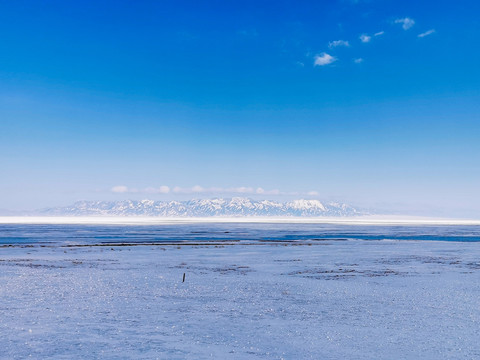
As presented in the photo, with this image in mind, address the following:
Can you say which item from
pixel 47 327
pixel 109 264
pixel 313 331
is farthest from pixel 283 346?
pixel 109 264

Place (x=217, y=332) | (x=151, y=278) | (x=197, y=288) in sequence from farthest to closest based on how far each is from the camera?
1. (x=151, y=278)
2. (x=197, y=288)
3. (x=217, y=332)

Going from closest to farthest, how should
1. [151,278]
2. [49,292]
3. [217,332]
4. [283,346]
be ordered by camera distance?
1. [283,346]
2. [217,332]
3. [49,292]
4. [151,278]

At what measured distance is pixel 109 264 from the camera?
2019 cm

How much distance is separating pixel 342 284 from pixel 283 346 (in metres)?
7.18

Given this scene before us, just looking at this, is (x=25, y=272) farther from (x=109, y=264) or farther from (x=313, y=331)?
(x=313, y=331)

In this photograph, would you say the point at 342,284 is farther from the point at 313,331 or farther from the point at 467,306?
the point at 313,331

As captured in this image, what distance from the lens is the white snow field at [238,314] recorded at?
743cm

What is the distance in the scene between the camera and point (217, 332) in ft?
27.9

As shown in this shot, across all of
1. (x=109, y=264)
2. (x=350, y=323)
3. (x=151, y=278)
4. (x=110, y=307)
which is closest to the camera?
(x=350, y=323)

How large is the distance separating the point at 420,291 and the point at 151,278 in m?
8.94

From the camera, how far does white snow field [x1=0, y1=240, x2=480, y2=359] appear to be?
24.4ft

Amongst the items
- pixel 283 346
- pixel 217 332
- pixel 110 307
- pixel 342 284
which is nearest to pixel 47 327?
pixel 110 307

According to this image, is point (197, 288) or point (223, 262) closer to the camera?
point (197, 288)

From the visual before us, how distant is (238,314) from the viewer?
32.7 ft
